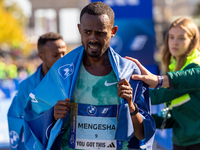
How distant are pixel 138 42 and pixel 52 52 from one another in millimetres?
3447

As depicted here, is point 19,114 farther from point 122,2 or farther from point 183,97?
point 122,2

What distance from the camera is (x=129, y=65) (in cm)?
237

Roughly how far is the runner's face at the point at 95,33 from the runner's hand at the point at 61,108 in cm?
44

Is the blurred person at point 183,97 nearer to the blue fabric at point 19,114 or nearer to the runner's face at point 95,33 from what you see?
the runner's face at point 95,33

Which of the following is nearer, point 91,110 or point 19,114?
point 91,110

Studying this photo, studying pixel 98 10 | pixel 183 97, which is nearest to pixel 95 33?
pixel 98 10

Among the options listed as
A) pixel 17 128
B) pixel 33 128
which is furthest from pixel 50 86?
pixel 17 128

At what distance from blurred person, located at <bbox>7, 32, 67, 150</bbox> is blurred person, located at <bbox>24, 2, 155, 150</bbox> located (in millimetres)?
770

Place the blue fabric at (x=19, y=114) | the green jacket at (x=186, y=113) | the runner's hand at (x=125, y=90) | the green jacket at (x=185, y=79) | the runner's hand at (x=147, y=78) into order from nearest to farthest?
the runner's hand at (x=125, y=90) → the runner's hand at (x=147, y=78) → the green jacket at (x=185, y=79) → the green jacket at (x=186, y=113) → the blue fabric at (x=19, y=114)

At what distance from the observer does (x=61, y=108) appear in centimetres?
213

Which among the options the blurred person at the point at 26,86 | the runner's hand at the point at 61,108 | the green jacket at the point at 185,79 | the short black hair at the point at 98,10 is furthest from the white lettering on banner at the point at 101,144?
the blurred person at the point at 26,86

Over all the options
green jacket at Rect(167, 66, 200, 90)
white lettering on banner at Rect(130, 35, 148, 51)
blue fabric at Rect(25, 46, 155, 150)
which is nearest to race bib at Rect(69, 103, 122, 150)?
blue fabric at Rect(25, 46, 155, 150)

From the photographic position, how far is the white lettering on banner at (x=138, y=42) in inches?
257

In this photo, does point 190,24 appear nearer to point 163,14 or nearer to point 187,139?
point 187,139
